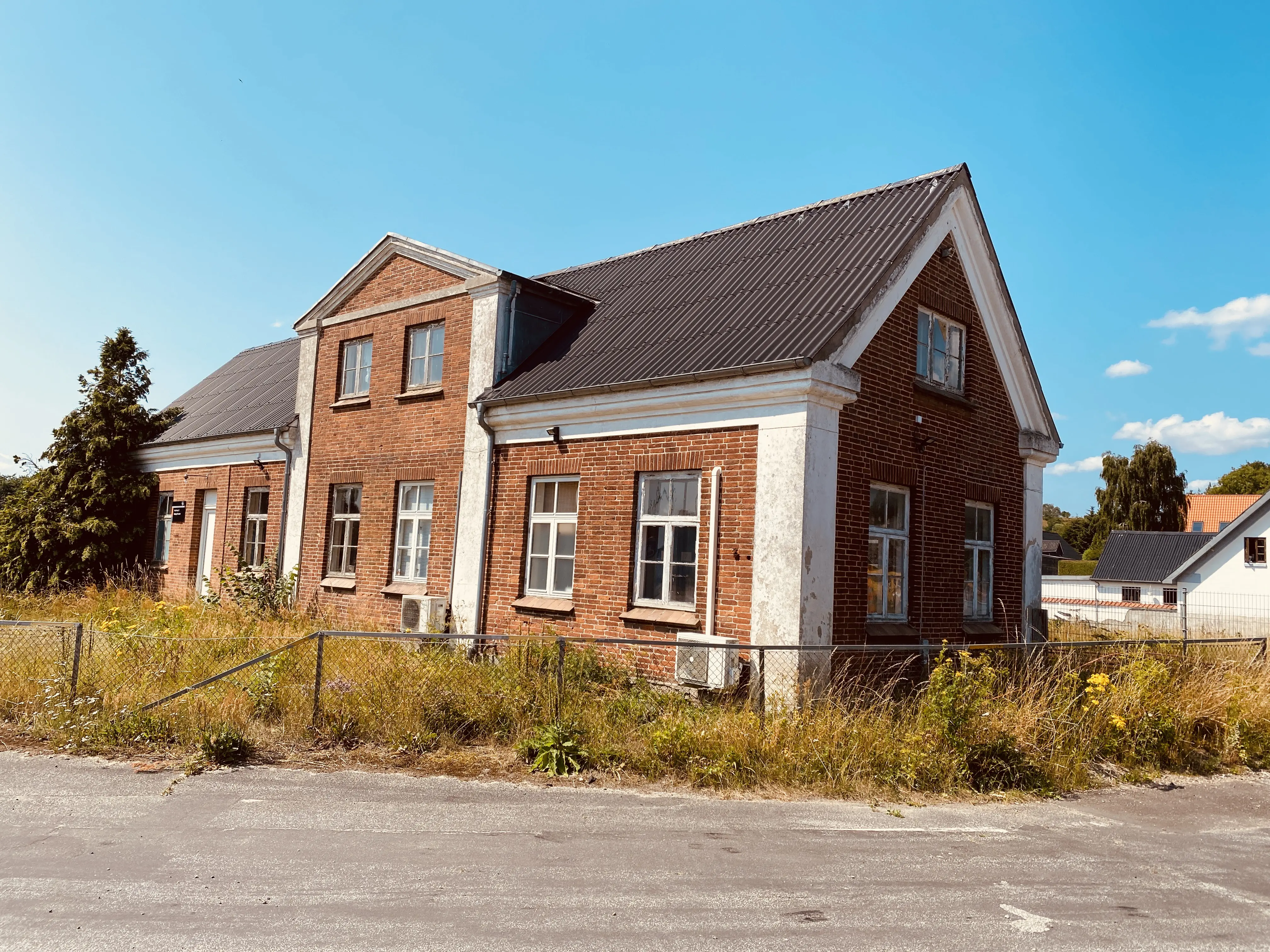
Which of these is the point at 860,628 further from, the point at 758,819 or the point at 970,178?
the point at 970,178

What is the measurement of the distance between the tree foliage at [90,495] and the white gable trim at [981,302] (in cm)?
1709

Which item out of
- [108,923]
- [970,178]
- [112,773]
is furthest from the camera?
[970,178]

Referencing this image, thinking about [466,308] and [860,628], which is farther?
[466,308]

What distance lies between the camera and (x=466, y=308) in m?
13.8

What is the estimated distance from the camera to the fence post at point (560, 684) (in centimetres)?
789

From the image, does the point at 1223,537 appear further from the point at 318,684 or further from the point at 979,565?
the point at 318,684

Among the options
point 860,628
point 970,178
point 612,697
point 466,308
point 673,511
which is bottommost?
point 612,697

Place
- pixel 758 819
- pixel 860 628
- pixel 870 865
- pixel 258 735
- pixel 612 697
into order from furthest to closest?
pixel 860 628 < pixel 612 697 < pixel 258 735 < pixel 758 819 < pixel 870 865

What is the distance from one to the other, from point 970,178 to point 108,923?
41.5 ft

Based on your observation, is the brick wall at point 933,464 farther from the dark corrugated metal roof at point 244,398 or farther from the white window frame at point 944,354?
the dark corrugated metal roof at point 244,398

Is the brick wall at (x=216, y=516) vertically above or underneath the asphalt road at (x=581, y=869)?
above

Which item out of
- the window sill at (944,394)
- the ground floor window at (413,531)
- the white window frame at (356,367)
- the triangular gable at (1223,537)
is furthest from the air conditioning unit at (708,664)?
the triangular gable at (1223,537)

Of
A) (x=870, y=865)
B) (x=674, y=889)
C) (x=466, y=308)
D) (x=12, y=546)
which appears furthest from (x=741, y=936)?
A: (x=12, y=546)

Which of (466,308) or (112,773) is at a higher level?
(466,308)
